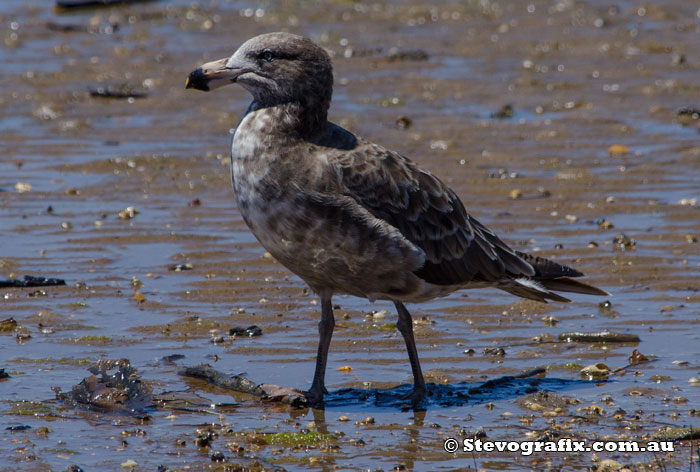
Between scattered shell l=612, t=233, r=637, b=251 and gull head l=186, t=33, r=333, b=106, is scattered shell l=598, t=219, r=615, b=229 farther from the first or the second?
gull head l=186, t=33, r=333, b=106

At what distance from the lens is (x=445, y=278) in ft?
23.9

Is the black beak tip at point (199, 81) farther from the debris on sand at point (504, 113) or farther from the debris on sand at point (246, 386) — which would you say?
the debris on sand at point (504, 113)

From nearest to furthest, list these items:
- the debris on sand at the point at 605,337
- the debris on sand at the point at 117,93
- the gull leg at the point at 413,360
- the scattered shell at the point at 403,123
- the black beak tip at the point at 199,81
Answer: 1. the gull leg at the point at 413,360
2. the black beak tip at the point at 199,81
3. the debris on sand at the point at 605,337
4. the scattered shell at the point at 403,123
5. the debris on sand at the point at 117,93

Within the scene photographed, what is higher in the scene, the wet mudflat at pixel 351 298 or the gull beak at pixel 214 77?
the gull beak at pixel 214 77

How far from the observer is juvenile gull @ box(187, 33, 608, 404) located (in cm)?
671

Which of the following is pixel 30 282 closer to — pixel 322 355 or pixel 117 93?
pixel 322 355

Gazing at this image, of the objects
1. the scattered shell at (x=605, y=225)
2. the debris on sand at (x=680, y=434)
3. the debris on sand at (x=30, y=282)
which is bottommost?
the debris on sand at (x=30, y=282)

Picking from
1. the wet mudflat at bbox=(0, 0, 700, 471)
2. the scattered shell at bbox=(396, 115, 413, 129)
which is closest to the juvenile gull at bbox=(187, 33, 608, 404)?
the wet mudflat at bbox=(0, 0, 700, 471)

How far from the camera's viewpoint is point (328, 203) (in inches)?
264

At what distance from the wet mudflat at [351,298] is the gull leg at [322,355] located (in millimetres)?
98

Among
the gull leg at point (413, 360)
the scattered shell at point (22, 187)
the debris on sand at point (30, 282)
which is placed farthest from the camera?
the scattered shell at point (22, 187)

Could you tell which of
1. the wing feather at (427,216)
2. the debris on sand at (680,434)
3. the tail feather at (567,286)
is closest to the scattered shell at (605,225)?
the tail feather at (567,286)

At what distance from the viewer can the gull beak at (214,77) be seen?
284 inches

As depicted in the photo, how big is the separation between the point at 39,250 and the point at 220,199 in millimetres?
2073
